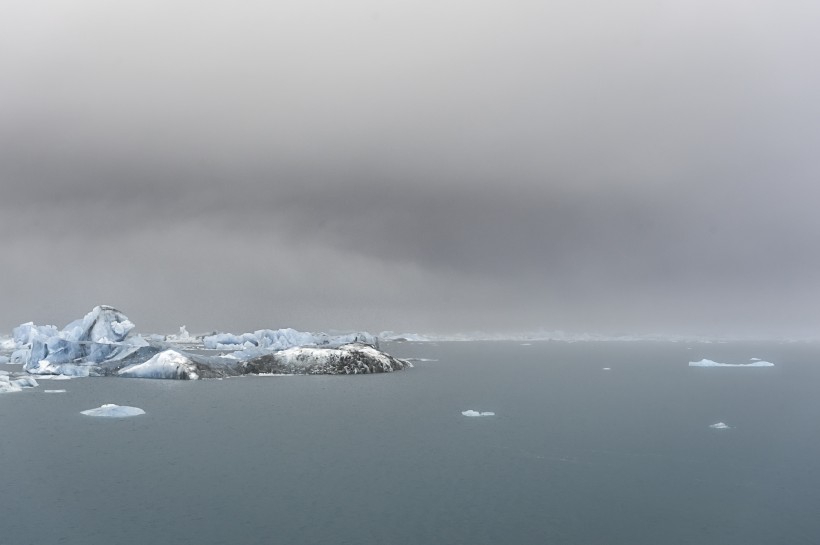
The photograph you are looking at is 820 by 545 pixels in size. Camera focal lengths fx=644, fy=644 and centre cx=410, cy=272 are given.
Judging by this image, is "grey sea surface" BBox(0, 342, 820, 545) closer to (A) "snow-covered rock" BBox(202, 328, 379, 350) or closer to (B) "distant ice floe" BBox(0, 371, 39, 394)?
(B) "distant ice floe" BBox(0, 371, 39, 394)

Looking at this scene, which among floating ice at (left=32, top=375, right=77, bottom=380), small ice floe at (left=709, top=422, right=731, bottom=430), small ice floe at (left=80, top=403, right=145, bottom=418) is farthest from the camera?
Result: floating ice at (left=32, top=375, right=77, bottom=380)

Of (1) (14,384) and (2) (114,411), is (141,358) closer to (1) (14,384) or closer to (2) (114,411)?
(1) (14,384)

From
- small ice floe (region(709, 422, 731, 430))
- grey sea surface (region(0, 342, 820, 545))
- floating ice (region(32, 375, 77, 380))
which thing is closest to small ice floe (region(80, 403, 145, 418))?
grey sea surface (region(0, 342, 820, 545))

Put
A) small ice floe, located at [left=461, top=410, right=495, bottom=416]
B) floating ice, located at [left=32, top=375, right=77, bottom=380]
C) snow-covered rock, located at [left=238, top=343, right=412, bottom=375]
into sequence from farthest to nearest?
1. snow-covered rock, located at [left=238, top=343, right=412, bottom=375]
2. floating ice, located at [left=32, top=375, right=77, bottom=380]
3. small ice floe, located at [left=461, top=410, right=495, bottom=416]

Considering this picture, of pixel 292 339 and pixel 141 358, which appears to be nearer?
pixel 141 358

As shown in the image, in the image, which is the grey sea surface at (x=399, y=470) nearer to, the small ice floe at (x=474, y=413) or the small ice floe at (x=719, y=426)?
the small ice floe at (x=719, y=426)

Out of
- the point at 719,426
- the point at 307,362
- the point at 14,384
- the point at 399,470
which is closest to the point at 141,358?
the point at 14,384
